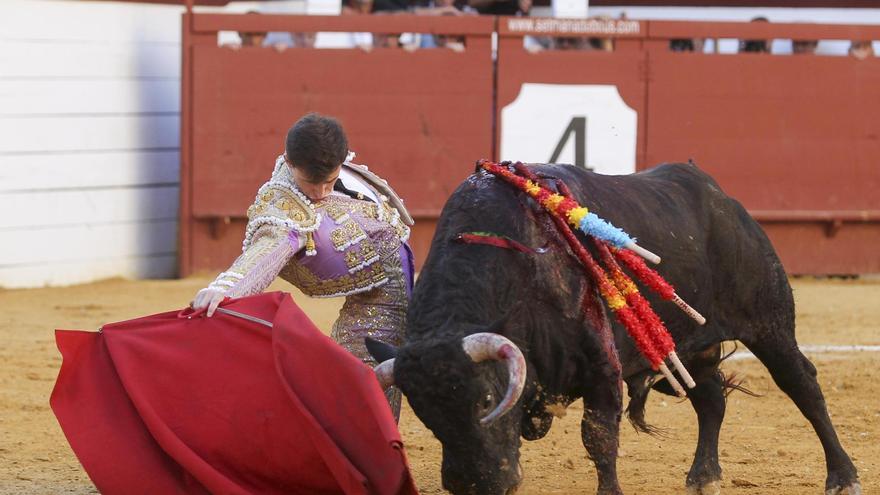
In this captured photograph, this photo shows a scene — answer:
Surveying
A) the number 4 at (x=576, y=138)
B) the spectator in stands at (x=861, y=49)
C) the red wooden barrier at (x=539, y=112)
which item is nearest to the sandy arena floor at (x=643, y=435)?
the red wooden barrier at (x=539, y=112)

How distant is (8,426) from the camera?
481 cm

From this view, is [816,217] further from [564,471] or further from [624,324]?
[624,324]

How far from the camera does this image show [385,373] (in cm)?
329

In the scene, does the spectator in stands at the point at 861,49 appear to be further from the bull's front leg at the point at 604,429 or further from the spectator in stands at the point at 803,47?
the bull's front leg at the point at 604,429

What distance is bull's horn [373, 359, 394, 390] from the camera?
328 centimetres

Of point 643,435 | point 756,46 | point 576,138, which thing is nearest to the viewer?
point 643,435

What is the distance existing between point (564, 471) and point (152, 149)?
4579 mm

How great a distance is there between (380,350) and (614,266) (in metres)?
0.61

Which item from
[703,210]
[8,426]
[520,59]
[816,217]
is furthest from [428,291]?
[816,217]

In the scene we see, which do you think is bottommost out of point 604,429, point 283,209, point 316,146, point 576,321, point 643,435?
point 643,435

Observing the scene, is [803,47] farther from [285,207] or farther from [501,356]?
[501,356]

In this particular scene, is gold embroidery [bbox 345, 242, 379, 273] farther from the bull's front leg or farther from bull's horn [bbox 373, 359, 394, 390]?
the bull's front leg

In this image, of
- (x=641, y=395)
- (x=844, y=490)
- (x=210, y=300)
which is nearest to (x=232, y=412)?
(x=210, y=300)

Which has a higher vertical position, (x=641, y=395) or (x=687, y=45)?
(x=687, y=45)
